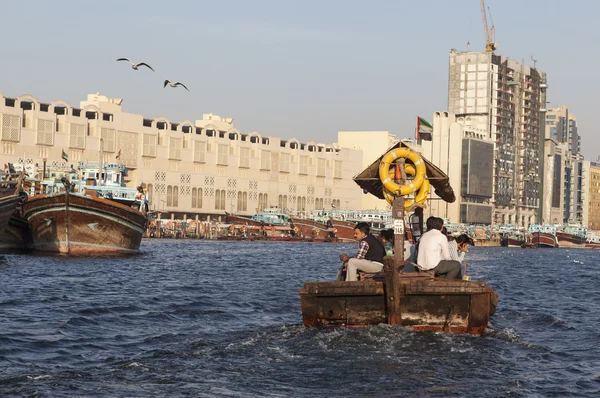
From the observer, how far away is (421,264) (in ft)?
73.7

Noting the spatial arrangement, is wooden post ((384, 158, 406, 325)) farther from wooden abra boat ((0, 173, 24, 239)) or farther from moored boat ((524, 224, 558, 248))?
moored boat ((524, 224, 558, 248))

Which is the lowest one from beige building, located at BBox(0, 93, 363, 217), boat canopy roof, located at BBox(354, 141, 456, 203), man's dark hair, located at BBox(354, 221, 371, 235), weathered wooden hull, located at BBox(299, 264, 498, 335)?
weathered wooden hull, located at BBox(299, 264, 498, 335)

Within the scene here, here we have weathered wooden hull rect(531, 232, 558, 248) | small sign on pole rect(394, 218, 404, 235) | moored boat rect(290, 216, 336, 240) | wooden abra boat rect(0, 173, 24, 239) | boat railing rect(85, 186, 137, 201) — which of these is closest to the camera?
small sign on pole rect(394, 218, 404, 235)

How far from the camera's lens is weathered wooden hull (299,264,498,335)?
20828 mm

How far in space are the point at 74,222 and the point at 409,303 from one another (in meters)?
37.7

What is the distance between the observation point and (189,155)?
513ft

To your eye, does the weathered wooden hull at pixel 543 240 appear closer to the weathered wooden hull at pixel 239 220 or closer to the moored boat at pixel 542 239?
the moored boat at pixel 542 239

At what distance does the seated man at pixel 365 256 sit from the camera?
2222 centimetres

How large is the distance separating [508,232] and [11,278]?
15125cm

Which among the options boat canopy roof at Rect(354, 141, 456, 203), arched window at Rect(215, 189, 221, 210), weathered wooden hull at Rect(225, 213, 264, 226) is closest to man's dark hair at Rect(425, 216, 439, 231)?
boat canopy roof at Rect(354, 141, 456, 203)

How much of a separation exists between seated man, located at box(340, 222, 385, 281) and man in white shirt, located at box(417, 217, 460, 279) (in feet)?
2.97

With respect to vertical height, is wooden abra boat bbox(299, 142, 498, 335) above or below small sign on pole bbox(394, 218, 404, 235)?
below

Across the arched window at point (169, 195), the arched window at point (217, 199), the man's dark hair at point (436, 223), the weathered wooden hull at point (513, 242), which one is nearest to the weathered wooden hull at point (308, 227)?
the arched window at point (217, 199)

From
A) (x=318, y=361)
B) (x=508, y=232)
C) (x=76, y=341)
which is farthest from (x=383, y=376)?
(x=508, y=232)
